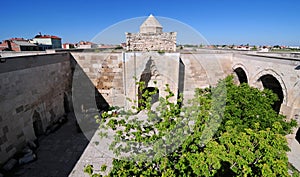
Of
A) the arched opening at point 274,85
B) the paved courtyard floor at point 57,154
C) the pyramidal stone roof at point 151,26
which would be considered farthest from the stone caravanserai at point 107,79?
the pyramidal stone roof at point 151,26

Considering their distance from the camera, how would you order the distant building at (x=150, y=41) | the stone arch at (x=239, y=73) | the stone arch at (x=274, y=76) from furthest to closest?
the distant building at (x=150, y=41) → the stone arch at (x=239, y=73) → the stone arch at (x=274, y=76)

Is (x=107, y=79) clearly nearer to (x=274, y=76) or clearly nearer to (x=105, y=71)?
(x=105, y=71)

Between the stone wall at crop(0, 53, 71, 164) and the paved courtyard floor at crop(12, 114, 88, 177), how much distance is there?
0.67m

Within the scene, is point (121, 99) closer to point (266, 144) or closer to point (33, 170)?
point (33, 170)

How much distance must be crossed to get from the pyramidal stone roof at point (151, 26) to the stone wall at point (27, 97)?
8185mm

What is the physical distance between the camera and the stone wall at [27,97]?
18.4 feet

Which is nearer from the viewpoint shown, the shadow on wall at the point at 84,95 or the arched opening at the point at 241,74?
the shadow on wall at the point at 84,95

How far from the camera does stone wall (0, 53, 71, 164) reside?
5.61 m

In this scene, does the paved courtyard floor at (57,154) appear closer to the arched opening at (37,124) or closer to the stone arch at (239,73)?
the arched opening at (37,124)

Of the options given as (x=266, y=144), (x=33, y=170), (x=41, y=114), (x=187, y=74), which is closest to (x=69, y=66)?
(x=41, y=114)

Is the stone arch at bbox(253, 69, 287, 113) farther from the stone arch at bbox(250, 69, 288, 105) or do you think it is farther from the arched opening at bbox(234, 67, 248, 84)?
the arched opening at bbox(234, 67, 248, 84)

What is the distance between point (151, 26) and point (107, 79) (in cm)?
734

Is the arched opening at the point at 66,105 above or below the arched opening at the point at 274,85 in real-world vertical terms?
below

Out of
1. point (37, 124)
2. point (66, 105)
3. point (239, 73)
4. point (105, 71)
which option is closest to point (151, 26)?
point (105, 71)
